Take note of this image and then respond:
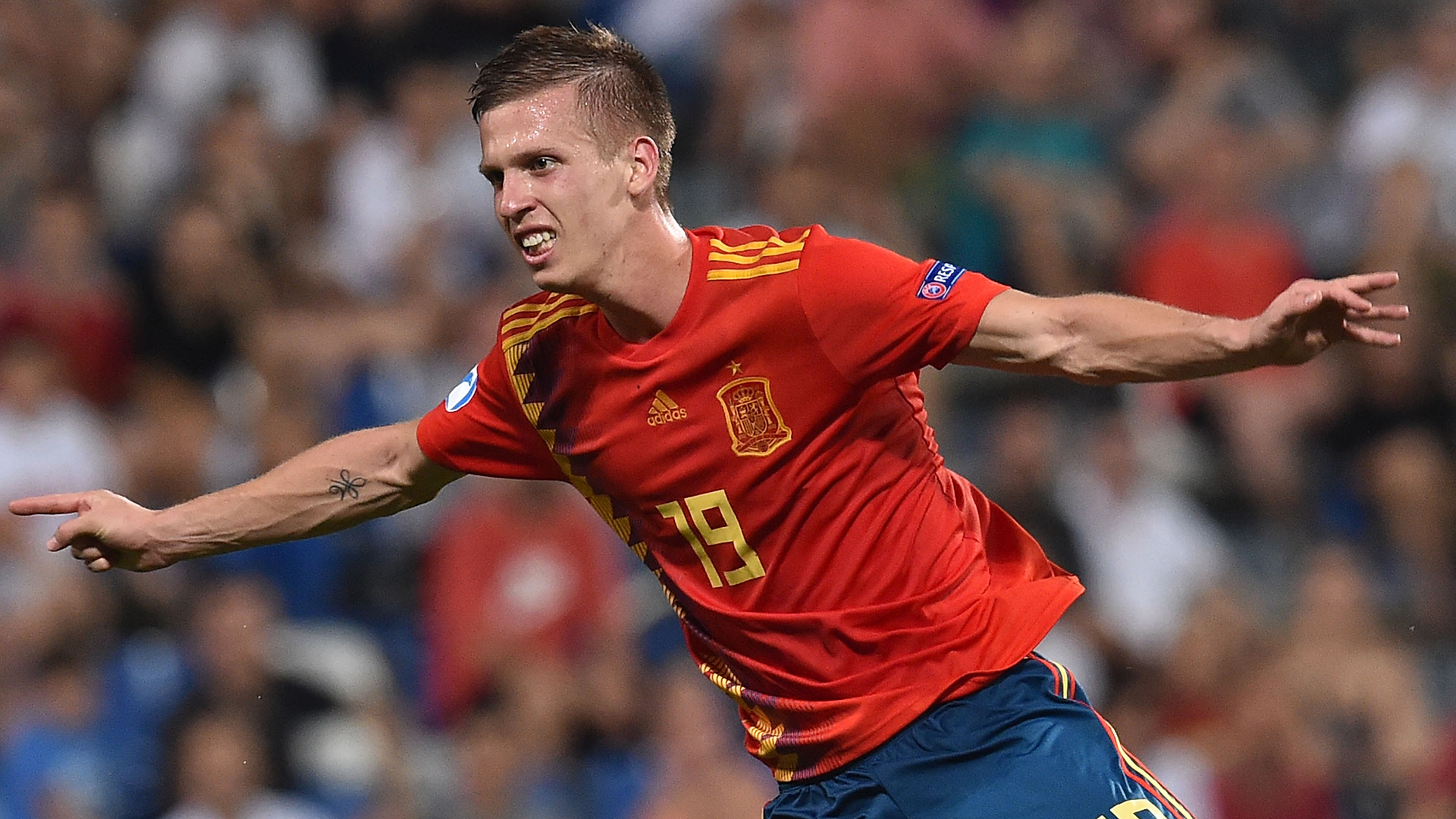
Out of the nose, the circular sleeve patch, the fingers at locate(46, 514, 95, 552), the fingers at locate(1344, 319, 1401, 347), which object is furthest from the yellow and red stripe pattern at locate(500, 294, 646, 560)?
Answer: the fingers at locate(1344, 319, 1401, 347)

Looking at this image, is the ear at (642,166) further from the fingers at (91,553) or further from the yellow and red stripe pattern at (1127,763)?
the fingers at (91,553)

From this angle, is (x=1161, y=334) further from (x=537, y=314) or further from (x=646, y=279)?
(x=537, y=314)

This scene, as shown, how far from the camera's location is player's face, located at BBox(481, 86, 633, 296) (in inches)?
163

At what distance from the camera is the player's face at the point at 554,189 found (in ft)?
13.5

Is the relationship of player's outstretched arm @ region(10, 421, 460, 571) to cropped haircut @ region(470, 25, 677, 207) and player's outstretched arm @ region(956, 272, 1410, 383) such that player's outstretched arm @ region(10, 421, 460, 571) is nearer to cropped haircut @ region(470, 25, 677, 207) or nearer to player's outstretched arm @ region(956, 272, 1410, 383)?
cropped haircut @ region(470, 25, 677, 207)

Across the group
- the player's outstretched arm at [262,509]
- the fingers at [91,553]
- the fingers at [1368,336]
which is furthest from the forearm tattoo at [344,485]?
the fingers at [1368,336]

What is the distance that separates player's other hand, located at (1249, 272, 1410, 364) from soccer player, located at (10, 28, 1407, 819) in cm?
50

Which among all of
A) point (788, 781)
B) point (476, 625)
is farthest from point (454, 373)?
point (788, 781)

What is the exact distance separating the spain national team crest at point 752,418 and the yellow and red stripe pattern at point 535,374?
0.40 metres

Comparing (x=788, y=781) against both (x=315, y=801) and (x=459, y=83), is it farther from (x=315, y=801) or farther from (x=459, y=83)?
(x=459, y=83)

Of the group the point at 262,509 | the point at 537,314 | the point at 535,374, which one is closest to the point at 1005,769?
the point at 535,374

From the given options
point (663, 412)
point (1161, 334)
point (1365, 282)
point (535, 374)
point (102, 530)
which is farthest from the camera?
point (102, 530)

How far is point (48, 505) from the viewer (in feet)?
14.9

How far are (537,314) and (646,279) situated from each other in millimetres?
402
